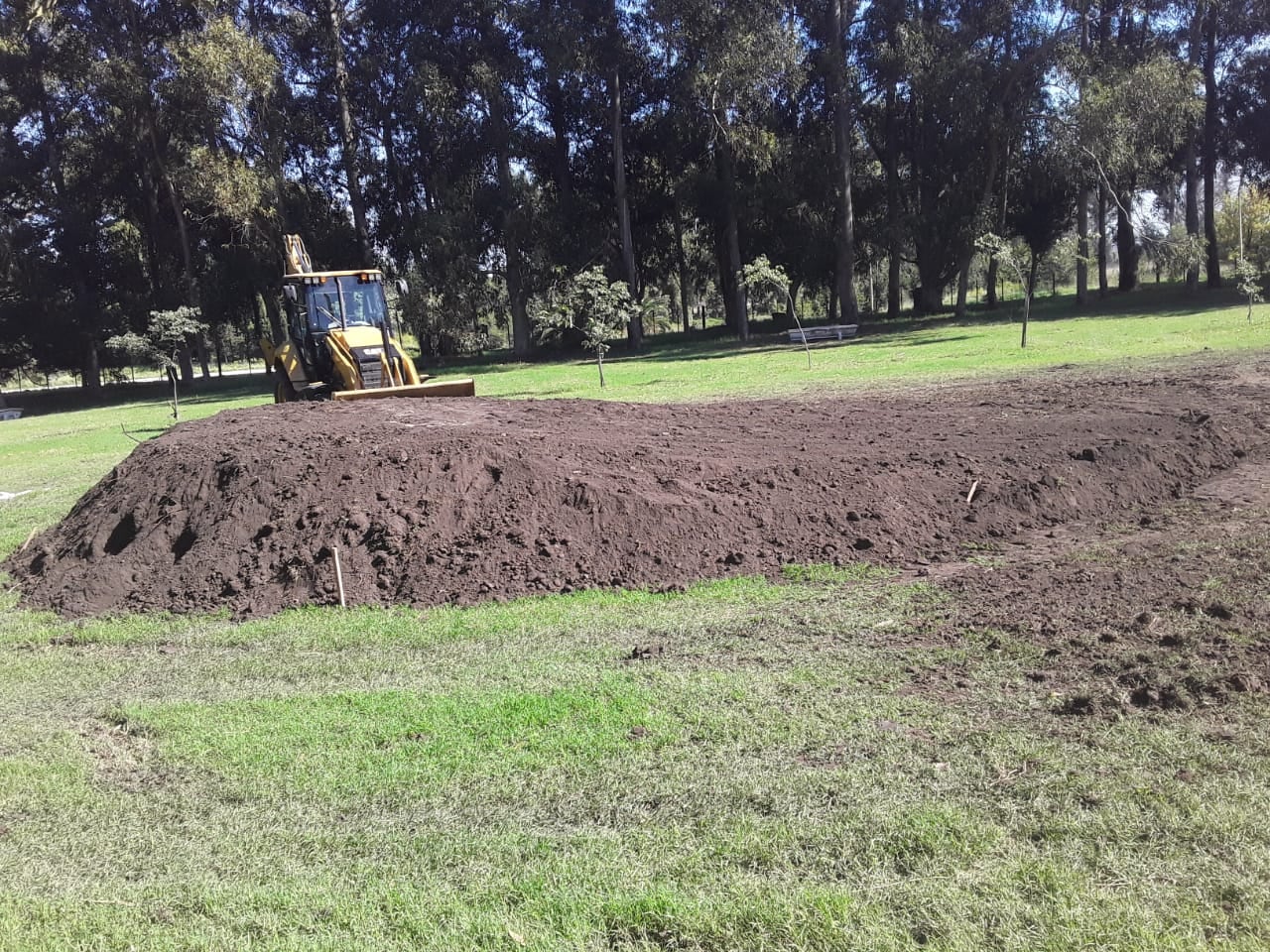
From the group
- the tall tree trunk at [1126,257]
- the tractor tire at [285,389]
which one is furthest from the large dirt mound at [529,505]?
the tall tree trunk at [1126,257]

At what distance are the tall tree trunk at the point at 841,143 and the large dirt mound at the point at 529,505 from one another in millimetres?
29502

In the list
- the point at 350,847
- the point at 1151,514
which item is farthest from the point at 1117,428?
the point at 350,847

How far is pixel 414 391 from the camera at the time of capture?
1471cm

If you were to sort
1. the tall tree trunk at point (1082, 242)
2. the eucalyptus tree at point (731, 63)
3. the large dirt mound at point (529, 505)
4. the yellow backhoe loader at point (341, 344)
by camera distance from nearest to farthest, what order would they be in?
the large dirt mound at point (529, 505) → the yellow backhoe loader at point (341, 344) → the tall tree trunk at point (1082, 242) → the eucalyptus tree at point (731, 63)

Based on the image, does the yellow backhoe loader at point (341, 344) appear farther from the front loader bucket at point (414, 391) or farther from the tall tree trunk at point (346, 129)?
the tall tree trunk at point (346, 129)

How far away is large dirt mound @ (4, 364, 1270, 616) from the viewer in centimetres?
741

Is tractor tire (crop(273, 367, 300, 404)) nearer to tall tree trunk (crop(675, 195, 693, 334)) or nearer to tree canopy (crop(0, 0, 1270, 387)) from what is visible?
tree canopy (crop(0, 0, 1270, 387))

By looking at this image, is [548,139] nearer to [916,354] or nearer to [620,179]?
[620,179]

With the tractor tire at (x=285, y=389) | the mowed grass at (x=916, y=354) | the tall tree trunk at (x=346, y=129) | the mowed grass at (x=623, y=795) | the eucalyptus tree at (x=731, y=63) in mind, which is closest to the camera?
the mowed grass at (x=623, y=795)

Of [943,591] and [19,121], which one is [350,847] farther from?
[19,121]

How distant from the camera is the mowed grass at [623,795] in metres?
3.22

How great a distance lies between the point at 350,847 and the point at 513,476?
4.61 meters

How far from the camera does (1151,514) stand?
25.8 feet

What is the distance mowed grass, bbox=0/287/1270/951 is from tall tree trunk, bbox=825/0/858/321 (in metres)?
34.4
